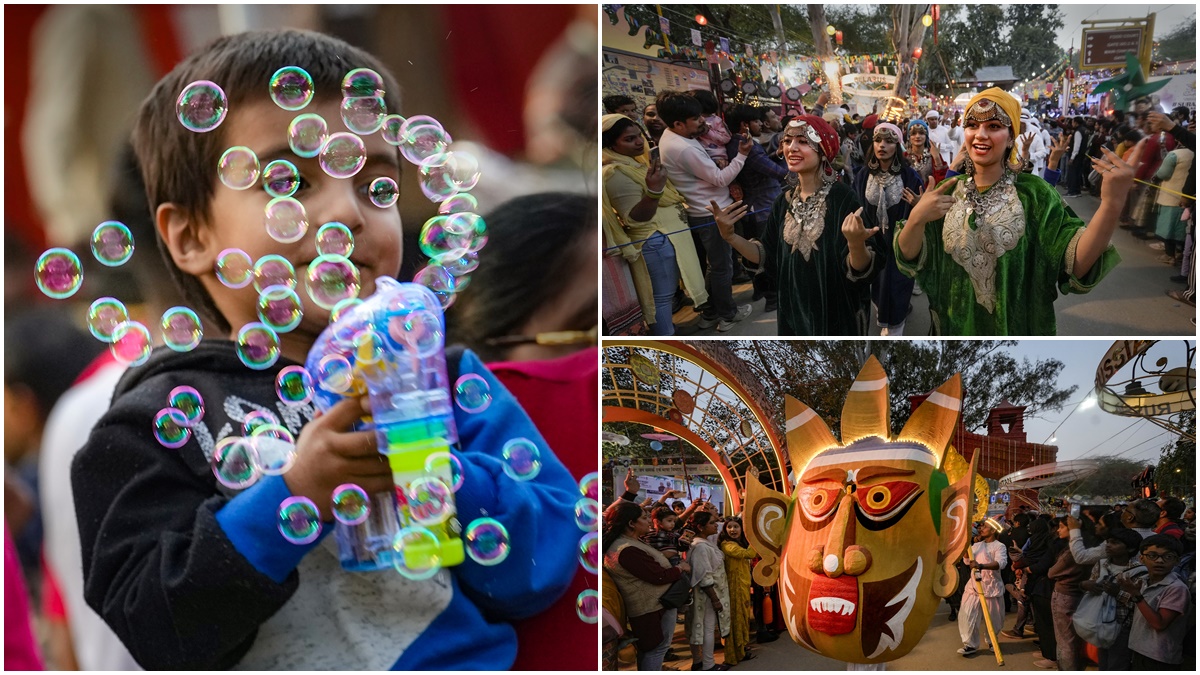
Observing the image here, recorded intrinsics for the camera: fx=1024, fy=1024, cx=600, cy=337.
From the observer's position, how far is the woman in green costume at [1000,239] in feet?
10.5

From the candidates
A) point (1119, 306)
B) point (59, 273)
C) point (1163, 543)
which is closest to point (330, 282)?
point (59, 273)

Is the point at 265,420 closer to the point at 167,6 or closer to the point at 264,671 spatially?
the point at 264,671

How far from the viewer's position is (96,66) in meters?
3.10

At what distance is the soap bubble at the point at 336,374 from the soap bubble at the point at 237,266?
433 millimetres

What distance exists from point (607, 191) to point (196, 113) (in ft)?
4.06

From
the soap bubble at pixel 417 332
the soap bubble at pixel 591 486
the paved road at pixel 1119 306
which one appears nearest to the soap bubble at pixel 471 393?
the soap bubble at pixel 417 332

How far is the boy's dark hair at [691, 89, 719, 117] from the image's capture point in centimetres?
333

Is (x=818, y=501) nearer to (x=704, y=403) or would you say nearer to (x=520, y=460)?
(x=704, y=403)

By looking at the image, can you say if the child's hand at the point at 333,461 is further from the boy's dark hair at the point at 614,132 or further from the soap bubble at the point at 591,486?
the boy's dark hair at the point at 614,132

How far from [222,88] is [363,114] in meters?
0.41

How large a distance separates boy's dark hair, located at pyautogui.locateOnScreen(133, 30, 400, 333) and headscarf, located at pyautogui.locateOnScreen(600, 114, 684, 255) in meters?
0.68

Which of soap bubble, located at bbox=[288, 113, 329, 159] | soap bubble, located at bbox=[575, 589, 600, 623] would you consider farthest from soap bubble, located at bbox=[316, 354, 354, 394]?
soap bubble, located at bbox=[575, 589, 600, 623]

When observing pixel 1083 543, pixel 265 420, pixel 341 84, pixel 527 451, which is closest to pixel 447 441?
pixel 527 451

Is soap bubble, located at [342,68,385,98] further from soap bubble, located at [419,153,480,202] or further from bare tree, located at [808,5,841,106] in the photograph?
bare tree, located at [808,5,841,106]
